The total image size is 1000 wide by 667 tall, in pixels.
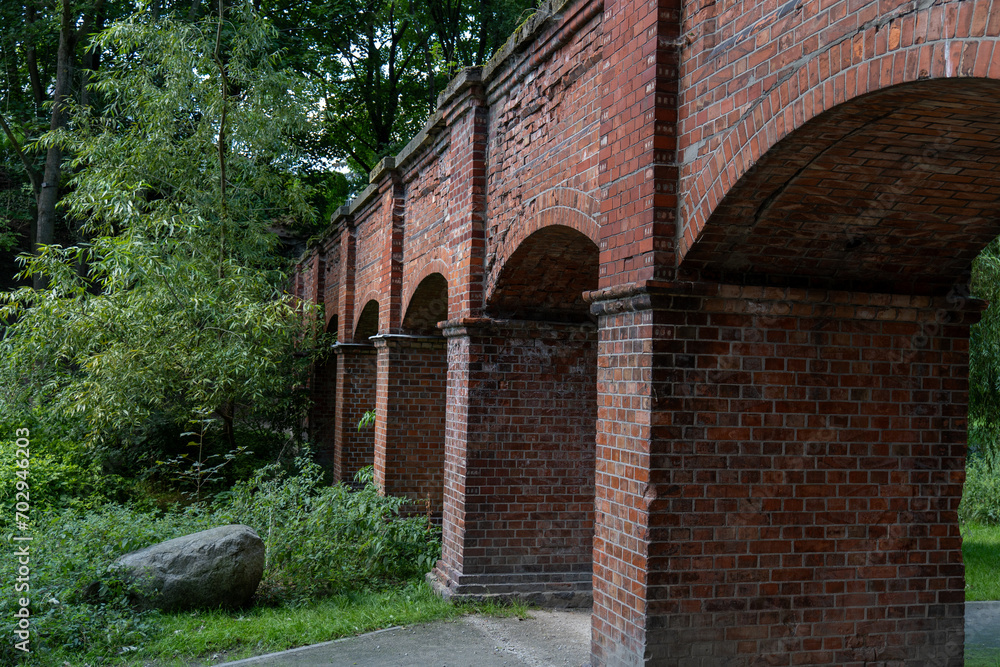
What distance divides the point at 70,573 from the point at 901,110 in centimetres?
680

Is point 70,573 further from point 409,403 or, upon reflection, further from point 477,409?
point 409,403

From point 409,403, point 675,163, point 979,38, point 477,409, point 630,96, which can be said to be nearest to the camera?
point 979,38

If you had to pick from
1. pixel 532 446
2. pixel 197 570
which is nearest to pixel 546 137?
pixel 532 446

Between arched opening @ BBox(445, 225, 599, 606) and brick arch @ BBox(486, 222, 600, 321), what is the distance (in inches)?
0.5

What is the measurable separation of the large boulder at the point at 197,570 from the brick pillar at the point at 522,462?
177 centimetres

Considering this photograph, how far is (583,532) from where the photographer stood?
24.9 ft

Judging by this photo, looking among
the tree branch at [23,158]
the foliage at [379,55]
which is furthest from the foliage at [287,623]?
the foliage at [379,55]

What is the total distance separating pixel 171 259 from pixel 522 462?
234 inches

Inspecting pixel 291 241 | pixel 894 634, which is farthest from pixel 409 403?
pixel 291 241

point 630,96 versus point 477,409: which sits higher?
point 630,96

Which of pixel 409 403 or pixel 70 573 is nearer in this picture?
pixel 70 573

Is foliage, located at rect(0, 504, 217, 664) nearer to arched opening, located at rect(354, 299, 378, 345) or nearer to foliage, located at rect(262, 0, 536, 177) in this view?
arched opening, located at rect(354, 299, 378, 345)

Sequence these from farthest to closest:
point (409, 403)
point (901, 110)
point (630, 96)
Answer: point (409, 403), point (630, 96), point (901, 110)

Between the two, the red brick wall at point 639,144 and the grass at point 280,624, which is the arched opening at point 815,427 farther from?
the grass at point 280,624
